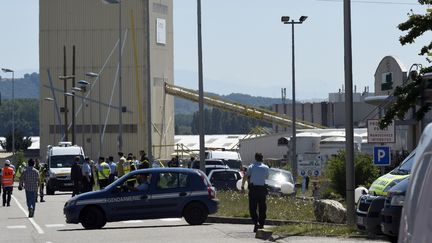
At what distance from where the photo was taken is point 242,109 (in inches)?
4038

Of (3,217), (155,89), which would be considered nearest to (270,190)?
(3,217)

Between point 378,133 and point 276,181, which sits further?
point 276,181

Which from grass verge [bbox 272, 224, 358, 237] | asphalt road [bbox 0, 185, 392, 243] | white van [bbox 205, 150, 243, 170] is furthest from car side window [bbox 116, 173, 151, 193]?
white van [bbox 205, 150, 243, 170]

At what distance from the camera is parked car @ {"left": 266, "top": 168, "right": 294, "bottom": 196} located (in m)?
40.6

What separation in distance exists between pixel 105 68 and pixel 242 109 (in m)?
14.1

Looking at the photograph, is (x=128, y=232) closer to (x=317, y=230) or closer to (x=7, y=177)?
(x=317, y=230)

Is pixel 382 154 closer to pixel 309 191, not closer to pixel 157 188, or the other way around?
pixel 157 188

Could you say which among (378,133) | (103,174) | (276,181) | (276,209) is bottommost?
(276,209)

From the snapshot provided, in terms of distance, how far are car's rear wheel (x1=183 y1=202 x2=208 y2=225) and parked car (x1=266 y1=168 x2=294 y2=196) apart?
13.3 metres

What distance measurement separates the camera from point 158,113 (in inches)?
4181

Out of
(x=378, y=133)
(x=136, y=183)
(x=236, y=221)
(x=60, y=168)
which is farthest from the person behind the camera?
(x=60, y=168)

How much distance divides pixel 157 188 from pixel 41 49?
266 ft

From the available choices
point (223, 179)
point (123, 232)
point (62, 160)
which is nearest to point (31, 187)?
point (123, 232)

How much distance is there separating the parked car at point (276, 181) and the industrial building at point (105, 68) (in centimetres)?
6048
